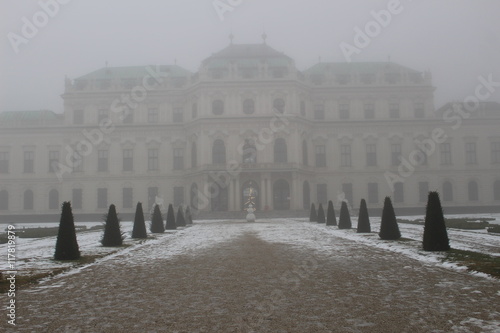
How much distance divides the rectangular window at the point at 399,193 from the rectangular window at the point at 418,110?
7947mm

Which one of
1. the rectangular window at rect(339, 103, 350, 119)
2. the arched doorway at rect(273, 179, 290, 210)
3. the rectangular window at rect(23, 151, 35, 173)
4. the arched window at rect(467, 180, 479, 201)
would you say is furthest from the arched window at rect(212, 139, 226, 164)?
the arched window at rect(467, 180, 479, 201)

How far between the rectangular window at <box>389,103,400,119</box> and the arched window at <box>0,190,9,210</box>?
1686 inches

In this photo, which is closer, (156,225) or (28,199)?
(156,225)

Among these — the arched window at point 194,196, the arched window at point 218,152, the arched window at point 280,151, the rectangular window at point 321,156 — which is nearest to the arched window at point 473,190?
the rectangular window at point 321,156

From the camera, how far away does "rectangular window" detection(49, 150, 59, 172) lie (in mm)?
52219

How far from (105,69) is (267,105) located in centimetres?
2103

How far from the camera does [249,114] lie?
48.7 m

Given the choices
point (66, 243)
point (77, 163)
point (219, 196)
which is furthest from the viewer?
point (77, 163)

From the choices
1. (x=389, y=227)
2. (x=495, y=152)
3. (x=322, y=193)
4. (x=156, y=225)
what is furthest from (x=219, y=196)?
(x=389, y=227)

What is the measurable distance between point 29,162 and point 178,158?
16576mm

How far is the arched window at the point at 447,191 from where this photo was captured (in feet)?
167

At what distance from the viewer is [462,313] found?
17.7 feet

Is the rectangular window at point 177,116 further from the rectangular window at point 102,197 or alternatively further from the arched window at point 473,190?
the arched window at point 473,190

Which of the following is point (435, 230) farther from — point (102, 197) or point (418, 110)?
point (102, 197)
